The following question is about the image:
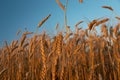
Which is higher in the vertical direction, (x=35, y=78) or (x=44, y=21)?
(x=44, y=21)

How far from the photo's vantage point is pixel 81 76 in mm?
2279

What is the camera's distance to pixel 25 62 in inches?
121

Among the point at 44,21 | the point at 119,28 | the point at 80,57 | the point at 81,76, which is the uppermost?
the point at 44,21

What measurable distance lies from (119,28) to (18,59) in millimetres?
1455

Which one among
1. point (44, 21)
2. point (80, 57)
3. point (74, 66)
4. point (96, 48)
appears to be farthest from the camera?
point (96, 48)

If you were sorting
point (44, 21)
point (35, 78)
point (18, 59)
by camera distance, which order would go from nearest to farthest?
point (44, 21) < point (35, 78) < point (18, 59)

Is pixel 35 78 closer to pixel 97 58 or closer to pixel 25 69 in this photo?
pixel 25 69

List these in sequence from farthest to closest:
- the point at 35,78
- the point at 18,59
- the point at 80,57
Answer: the point at 18,59
the point at 80,57
the point at 35,78

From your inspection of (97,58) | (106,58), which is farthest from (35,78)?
(106,58)

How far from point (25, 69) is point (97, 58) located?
3.30 ft

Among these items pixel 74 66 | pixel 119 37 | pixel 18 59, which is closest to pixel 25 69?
pixel 18 59

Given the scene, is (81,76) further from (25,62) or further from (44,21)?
(25,62)

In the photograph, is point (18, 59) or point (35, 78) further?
point (18, 59)

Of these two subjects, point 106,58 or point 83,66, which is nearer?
point 83,66
